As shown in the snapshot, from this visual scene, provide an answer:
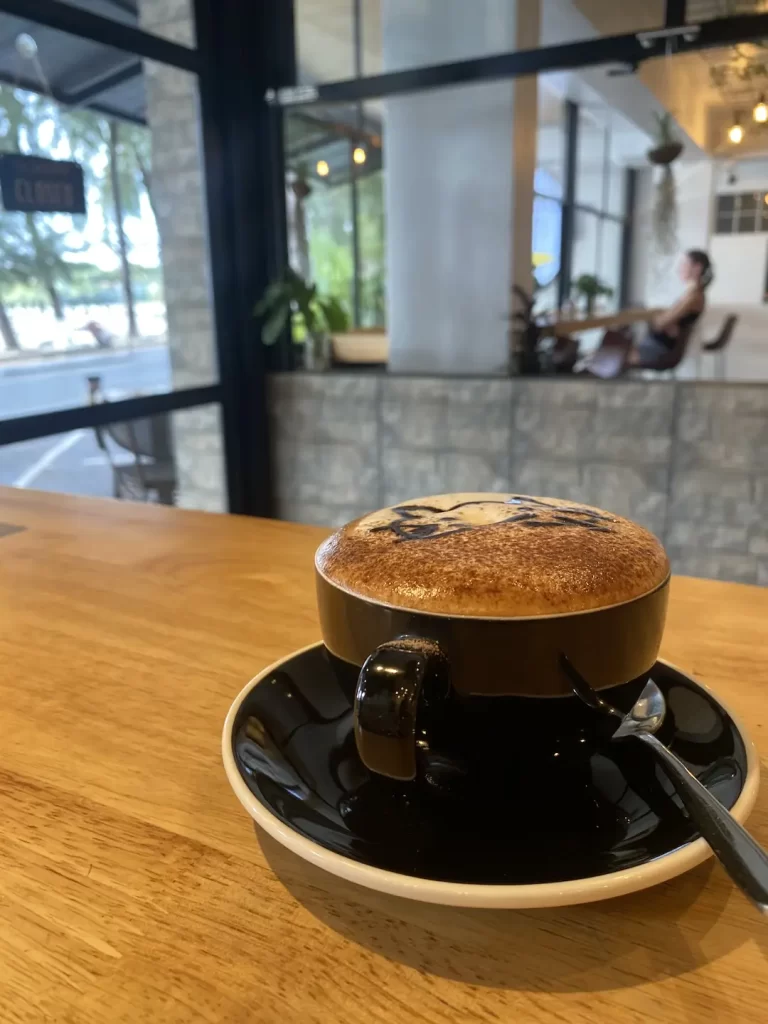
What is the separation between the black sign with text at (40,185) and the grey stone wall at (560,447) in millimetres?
805

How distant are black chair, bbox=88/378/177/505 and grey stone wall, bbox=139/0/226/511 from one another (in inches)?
2.2

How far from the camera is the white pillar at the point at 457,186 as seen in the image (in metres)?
2.13

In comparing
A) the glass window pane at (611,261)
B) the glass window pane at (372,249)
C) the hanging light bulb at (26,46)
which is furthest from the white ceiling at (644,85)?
the hanging light bulb at (26,46)

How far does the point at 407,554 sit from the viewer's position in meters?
0.33

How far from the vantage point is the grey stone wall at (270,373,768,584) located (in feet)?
6.44

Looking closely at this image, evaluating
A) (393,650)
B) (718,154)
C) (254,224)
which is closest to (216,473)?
(254,224)

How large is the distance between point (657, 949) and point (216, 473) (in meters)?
2.44

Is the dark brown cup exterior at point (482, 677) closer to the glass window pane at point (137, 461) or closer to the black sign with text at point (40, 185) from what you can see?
the glass window pane at point (137, 461)

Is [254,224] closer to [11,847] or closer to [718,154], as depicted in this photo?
[718,154]

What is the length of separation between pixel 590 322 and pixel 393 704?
2.14 m

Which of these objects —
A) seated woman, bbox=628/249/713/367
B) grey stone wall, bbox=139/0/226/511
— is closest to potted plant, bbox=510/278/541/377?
seated woman, bbox=628/249/713/367

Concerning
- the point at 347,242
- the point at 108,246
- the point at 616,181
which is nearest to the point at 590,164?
the point at 616,181

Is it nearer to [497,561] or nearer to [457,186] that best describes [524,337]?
[457,186]

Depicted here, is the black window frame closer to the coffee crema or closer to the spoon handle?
the coffee crema
